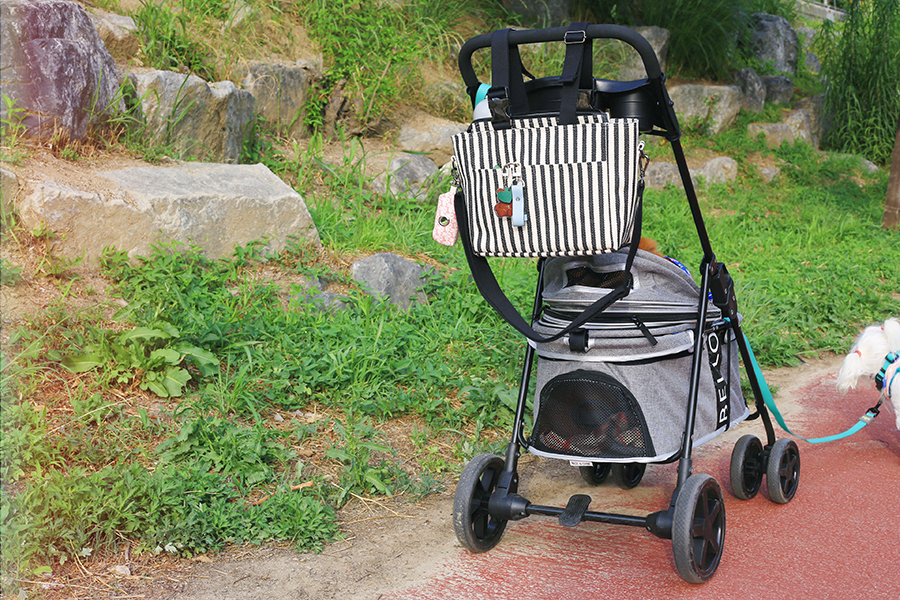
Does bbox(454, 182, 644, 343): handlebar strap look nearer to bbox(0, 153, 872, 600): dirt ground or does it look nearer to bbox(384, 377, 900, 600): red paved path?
bbox(384, 377, 900, 600): red paved path

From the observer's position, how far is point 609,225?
2.36 metres

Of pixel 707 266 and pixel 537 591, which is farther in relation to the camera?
pixel 707 266

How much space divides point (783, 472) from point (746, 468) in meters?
0.15

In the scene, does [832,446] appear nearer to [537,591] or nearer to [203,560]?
[537,591]

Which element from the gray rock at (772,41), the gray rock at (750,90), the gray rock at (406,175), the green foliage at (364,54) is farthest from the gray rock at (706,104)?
the gray rock at (406,175)

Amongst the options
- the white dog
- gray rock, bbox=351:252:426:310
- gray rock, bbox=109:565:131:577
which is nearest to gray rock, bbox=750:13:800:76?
gray rock, bbox=351:252:426:310

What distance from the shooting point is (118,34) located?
589cm

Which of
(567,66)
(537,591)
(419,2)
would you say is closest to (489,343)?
(537,591)

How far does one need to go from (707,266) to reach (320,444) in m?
1.93

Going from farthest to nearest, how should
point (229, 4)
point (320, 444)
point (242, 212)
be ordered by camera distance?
point (229, 4) < point (242, 212) < point (320, 444)

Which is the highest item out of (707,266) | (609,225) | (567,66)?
(567,66)

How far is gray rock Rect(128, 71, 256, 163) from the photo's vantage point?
557 cm

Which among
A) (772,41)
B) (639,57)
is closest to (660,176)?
(639,57)

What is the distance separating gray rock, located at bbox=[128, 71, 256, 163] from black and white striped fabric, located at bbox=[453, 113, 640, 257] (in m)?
3.85
